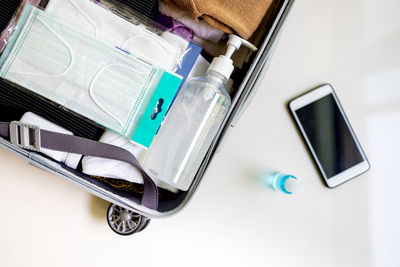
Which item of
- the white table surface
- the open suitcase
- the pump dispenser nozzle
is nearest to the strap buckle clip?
the open suitcase

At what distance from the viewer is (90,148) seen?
0.48 metres

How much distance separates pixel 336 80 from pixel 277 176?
239 millimetres

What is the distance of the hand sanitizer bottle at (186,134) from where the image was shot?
20.8 inches

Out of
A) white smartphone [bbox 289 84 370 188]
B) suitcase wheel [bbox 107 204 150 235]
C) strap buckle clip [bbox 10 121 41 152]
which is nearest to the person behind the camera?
strap buckle clip [bbox 10 121 41 152]

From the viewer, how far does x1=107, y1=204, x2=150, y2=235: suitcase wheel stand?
1.87 ft

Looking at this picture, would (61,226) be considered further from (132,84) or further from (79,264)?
(132,84)

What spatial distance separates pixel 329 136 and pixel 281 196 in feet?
0.52

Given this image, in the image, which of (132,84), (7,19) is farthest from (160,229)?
(7,19)

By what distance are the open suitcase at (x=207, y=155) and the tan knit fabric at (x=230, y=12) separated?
0.09 feet

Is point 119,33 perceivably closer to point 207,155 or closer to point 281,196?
point 207,155

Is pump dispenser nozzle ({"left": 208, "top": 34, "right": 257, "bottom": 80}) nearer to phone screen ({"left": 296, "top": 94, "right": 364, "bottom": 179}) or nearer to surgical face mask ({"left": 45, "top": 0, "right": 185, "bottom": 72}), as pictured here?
surgical face mask ({"left": 45, "top": 0, "right": 185, "bottom": 72})

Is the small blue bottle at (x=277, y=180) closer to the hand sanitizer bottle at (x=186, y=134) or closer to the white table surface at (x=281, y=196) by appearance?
the white table surface at (x=281, y=196)

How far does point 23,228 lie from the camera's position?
0.59m

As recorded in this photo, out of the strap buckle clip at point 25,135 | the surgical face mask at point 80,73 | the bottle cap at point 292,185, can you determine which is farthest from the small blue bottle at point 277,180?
the strap buckle clip at point 25,135
